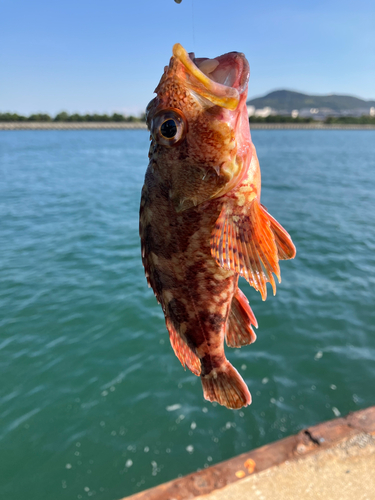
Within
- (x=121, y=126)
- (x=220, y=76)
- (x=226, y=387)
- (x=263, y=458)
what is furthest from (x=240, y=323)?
(x=121, y=126)

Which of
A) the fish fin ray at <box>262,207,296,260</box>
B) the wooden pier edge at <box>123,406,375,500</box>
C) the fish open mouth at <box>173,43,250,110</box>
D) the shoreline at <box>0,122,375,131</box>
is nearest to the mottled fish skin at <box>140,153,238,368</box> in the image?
the fish fin ray at <box>262,207,296,260</box>

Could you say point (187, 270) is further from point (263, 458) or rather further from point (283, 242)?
point (263, 458)

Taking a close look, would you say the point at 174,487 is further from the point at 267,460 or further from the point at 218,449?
the point at 218,449

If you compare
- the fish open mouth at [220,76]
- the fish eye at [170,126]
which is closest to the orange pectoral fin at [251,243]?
the fish eye at [170,126]

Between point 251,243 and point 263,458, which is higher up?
point 251,243

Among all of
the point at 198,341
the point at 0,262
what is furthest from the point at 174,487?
the point at 0,262

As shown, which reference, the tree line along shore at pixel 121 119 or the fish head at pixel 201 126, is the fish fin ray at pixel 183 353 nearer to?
the fish head at pixel 201 126
